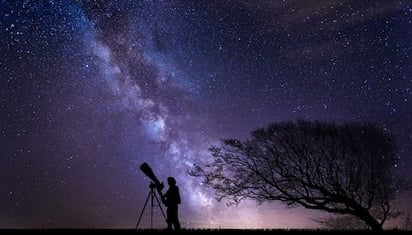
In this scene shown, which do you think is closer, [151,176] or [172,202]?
[172,202]

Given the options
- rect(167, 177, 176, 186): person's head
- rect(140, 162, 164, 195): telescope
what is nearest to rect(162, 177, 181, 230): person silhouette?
rect(167, 177, 176, 186): person's head

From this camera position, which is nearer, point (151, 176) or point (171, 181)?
point (171, 181)

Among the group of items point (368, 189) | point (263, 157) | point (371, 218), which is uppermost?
point (263, 157)

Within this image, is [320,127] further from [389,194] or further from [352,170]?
[389,194]

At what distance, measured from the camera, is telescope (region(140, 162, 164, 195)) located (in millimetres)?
15508

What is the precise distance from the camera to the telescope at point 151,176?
15.5m

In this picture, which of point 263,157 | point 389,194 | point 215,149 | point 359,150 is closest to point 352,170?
point 359,150

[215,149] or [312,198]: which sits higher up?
[215,149]

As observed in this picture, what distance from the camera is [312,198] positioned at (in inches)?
898

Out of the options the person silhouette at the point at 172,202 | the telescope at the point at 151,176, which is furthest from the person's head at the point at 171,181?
the telescope at the point at 151,176

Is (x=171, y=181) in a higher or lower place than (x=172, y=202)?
higher

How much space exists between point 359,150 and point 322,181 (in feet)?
7.73

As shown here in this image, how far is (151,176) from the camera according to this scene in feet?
51.7

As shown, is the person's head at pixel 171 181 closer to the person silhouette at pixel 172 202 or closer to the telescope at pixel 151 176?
the person silhouette at pixel 172 202
